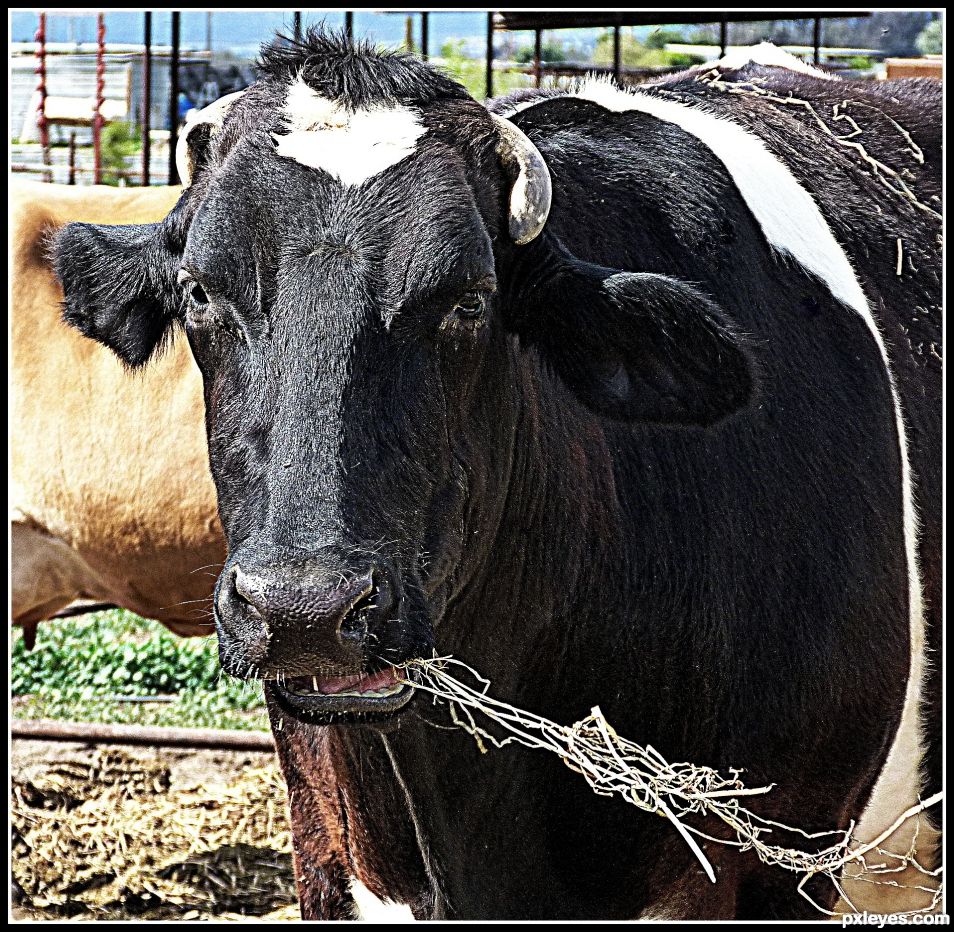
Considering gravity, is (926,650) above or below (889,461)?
below

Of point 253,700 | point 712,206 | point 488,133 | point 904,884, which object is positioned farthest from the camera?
point 253,700

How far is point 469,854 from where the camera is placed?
3066 millimetres

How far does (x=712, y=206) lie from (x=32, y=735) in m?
3.83

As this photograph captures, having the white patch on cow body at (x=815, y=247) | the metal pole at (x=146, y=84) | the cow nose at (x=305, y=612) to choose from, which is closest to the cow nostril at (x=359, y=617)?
the cow nose at (x=305, y=612)

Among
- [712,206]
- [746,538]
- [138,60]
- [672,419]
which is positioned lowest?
[746,538]

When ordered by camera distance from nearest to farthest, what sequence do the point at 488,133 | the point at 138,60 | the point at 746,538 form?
the point at 488,133 < the point at 746,538 < the point at 138,60

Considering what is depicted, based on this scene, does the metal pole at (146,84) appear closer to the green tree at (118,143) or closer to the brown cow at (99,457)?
the brown cow at (99,457)

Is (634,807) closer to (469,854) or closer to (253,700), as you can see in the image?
(469,854)

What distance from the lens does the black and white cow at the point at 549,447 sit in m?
2.38

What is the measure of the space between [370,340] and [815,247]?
160 centimetres

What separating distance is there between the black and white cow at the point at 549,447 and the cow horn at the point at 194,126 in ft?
0.04

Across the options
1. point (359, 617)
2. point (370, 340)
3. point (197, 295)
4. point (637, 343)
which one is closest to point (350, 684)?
point (359, 617)

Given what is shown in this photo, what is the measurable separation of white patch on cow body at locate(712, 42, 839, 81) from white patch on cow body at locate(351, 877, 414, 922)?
2.76m

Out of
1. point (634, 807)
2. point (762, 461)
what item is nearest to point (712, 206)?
point (762, 461)
